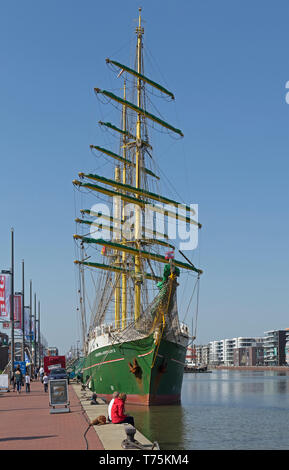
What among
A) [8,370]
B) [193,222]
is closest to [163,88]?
[193,222]

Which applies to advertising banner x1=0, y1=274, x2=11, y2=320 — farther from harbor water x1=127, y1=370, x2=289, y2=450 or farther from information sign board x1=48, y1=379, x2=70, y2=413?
information sign board x1=48, y1=379, x2=70, y2=413

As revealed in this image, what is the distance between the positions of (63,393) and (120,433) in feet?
28.1

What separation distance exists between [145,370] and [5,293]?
19.8 metres

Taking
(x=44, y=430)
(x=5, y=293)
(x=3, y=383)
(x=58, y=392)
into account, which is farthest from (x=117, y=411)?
(x=5, y=293)

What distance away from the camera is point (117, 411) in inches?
640

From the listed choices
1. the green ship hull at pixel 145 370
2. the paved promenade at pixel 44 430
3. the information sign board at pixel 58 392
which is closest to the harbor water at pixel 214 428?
the green ship hull at pixel 145 370

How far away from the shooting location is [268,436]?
23906 mm

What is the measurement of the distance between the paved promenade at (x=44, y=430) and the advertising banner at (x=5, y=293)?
80.9 feet

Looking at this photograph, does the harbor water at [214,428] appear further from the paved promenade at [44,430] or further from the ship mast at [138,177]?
the ship mast at [138,177]

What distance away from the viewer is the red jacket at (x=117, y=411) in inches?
640

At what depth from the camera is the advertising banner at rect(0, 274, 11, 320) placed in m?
50.8

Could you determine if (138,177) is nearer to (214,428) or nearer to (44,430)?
(214,428)
